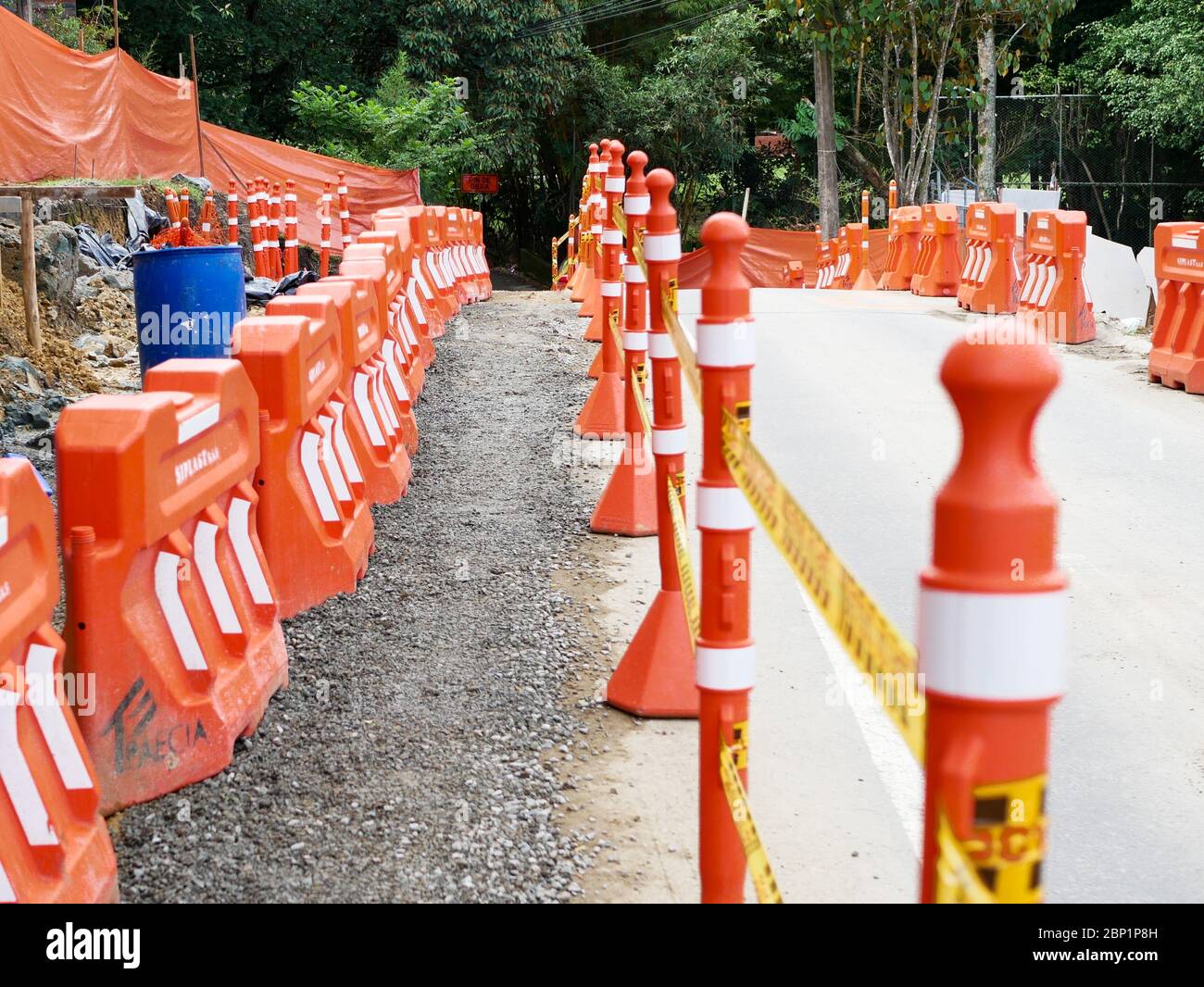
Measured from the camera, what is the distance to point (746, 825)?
3299 millimetres

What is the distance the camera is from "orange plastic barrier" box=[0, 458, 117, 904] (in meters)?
3.59

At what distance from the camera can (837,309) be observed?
60.7ft

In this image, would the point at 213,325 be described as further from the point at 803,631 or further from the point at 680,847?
the point at 680,847

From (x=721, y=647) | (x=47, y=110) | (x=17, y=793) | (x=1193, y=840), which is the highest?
(x=47, y=110)

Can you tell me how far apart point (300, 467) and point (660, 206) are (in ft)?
6.01

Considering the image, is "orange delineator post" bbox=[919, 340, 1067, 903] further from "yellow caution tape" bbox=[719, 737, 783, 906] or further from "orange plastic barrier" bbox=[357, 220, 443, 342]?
"orange plastic barrier" bbox=[357, 220, 443, 342]

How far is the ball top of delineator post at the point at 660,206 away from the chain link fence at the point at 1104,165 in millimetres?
28980

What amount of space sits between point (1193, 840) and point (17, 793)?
3338 mm

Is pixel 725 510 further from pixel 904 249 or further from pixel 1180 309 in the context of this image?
pixel 904 249

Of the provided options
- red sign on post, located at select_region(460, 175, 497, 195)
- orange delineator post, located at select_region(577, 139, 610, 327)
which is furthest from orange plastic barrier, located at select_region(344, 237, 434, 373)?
red sign on post, located at select_region(460, 175, 497, 195)

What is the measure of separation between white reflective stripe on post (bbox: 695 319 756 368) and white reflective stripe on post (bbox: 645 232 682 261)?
6.56 feet

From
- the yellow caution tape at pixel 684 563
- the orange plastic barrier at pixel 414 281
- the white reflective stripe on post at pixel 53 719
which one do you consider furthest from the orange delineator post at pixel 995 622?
the orange plastic barrier at pixel 414 281

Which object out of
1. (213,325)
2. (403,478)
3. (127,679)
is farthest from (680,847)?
(213,325)

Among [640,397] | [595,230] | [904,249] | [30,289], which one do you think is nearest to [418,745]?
[640,397]
